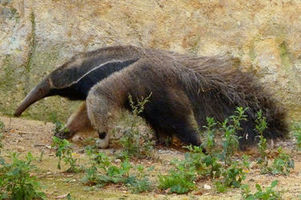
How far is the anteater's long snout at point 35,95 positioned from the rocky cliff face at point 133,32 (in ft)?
2.85

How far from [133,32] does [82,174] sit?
4692 millimetres

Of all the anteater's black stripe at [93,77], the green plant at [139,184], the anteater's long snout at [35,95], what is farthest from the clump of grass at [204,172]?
the anteater's long snout at [35,95]

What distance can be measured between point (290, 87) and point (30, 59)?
Result: 4216 millimetres

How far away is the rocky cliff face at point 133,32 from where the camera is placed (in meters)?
11.0

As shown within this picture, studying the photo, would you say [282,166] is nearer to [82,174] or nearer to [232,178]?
Result: [232,178]

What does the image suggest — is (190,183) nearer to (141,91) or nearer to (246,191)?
(246,191)

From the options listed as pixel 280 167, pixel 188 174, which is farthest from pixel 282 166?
pixel 188 174

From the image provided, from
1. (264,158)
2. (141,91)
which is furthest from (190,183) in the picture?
(141,91)

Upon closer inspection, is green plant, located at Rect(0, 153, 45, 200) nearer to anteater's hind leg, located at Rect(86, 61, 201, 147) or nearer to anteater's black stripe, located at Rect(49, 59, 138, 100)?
anteater's hind leg, located at Rect(86, 61, 201, 147)

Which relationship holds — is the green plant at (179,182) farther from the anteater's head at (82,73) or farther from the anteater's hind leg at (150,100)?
the anteater's head at (82,73)

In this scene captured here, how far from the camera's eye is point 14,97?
11.0 metres

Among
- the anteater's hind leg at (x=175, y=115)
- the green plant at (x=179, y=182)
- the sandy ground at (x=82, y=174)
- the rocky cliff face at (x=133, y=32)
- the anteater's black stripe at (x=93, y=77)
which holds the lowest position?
the sandy ground at (x=82, y=174)

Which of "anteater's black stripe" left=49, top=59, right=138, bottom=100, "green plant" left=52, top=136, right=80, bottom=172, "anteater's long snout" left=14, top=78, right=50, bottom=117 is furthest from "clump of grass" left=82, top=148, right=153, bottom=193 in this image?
"anteater's long snout" left=14, top=78, right=50, bottom=117

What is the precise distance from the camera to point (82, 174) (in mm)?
6941
